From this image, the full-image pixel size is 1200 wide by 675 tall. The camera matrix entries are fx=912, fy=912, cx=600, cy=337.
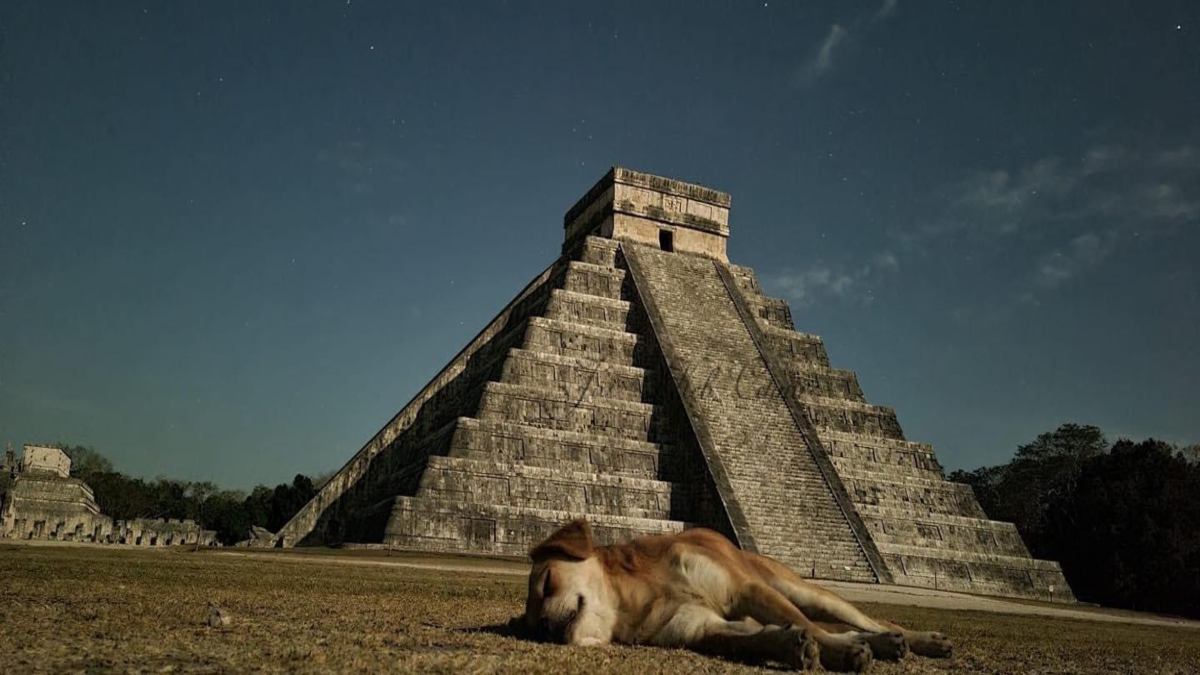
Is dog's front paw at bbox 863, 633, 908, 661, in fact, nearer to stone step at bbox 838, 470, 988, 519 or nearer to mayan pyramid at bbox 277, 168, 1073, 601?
mayan pyramid at bbox 277, 168, 1073, 601

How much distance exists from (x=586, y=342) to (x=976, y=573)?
1229 cm

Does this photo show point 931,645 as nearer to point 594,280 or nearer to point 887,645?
point 887,645

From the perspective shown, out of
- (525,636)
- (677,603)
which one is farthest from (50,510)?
(677,603)

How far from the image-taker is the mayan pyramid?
21844 mm

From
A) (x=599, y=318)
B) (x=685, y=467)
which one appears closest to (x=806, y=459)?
(x=685, y=467)

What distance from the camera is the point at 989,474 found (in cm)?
5928

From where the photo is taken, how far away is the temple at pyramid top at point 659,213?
3438cm

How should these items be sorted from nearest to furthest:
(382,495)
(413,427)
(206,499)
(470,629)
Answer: (470,629) → (382,495) → (413,427) → (206,499)

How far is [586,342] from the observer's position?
88.6 ft

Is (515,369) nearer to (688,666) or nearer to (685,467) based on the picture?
(685,467)

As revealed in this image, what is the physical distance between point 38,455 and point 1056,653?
6529cm

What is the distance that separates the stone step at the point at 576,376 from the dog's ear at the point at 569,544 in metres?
20.3

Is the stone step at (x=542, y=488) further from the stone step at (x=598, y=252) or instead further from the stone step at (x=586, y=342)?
the stone step at (x=598, y=252)

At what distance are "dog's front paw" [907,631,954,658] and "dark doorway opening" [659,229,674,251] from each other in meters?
30.2
